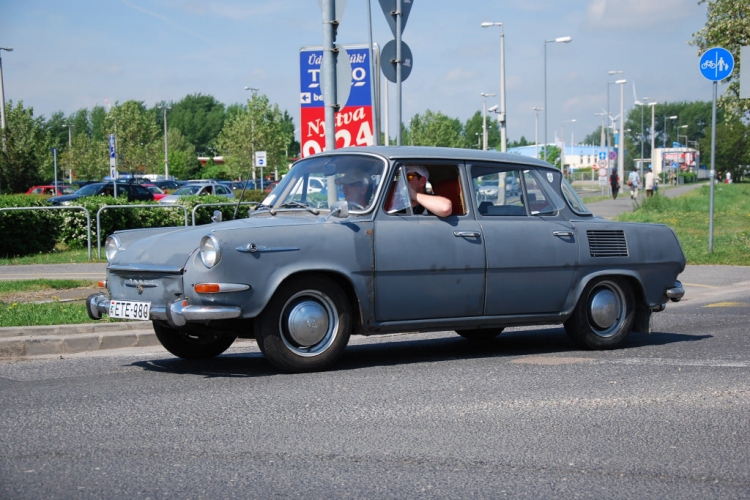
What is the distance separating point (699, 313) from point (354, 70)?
626 centimetres

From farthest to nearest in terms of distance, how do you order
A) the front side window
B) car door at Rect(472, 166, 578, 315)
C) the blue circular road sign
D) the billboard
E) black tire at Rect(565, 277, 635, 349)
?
the blue circular road sign → the billboard → black tire at Rect(565, 277, 635, 349) → the front side window → car door at Rect(472, 166, 578, 315)

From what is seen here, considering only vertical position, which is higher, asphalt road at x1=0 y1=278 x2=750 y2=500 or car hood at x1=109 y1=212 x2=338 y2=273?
car hood at x1=109 y1=212 x2=338 y2=273

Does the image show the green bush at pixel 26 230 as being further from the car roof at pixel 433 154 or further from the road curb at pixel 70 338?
the car roof at pixel 433 154

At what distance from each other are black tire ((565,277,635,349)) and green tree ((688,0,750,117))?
31356mm

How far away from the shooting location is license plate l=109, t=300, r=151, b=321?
679 cm

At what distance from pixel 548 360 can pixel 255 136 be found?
230 ft

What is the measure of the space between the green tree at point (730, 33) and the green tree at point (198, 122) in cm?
13833

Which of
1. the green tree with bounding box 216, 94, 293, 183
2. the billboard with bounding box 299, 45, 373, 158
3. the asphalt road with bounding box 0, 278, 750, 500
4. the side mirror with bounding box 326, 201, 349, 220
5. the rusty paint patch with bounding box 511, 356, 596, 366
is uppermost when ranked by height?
the green tree with bounding box 216, 94, 293, 183

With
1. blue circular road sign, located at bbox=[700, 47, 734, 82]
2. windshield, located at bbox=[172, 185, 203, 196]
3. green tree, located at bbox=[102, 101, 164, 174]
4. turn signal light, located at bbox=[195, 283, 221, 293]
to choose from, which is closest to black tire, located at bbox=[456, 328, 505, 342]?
turn signal light, located at bbox=[195, 283, 221, 293]

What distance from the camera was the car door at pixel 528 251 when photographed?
764 cm

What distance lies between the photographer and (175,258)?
6.81m

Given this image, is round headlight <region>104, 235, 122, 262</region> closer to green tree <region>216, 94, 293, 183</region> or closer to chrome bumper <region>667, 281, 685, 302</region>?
chrome bumper <region>667, 281, 685, 302</region>

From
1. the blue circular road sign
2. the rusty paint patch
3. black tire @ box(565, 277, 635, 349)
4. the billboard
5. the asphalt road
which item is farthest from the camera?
the blue circular road sign

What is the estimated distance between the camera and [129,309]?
6934 millimetres
